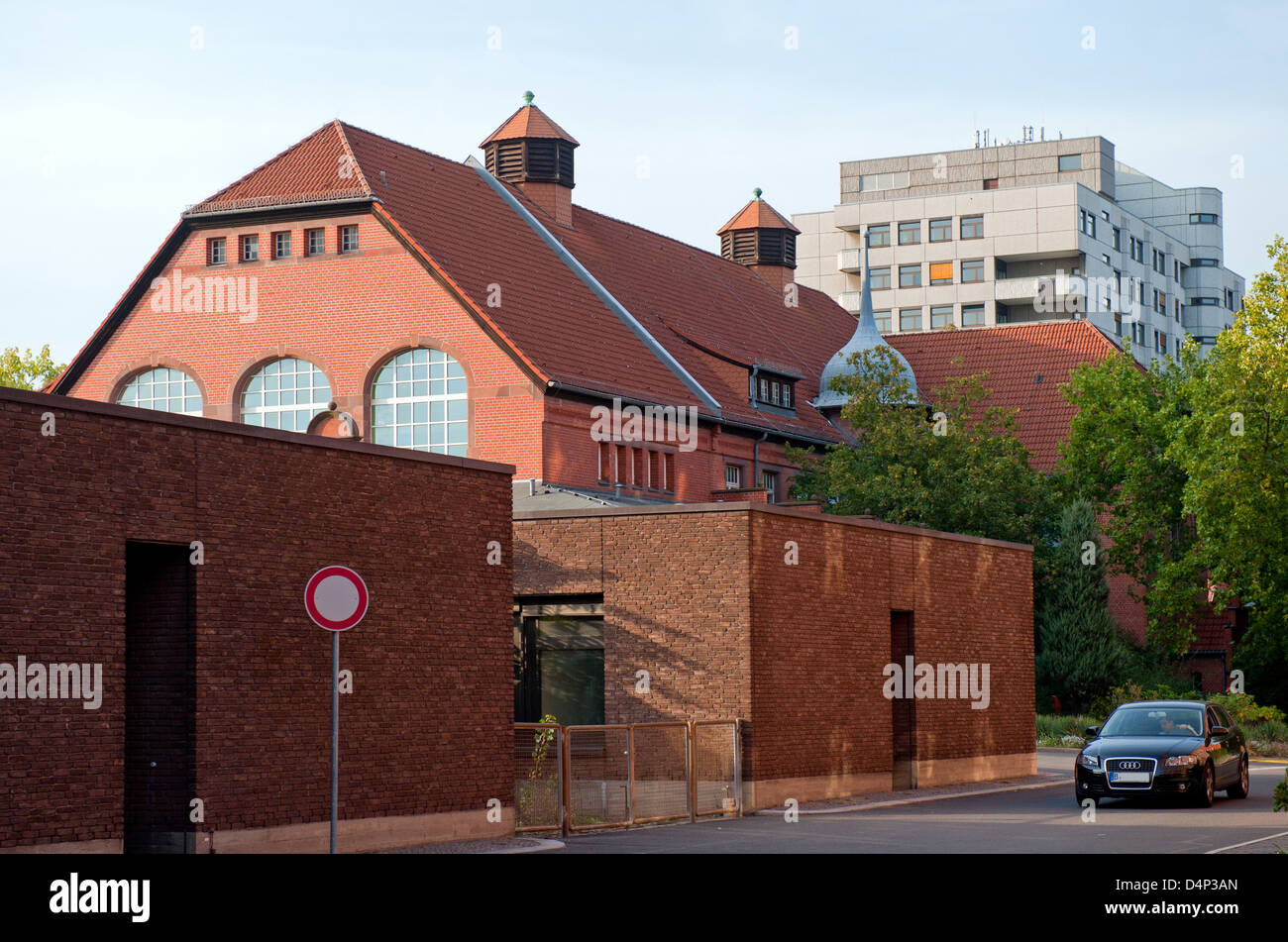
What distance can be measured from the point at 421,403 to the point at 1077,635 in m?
19.6

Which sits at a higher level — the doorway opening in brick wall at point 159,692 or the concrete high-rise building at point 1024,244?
the concrete high-rise building at point 1024,244

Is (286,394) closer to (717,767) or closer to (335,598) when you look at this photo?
(717,767)

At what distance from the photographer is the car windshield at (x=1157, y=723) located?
27047 millimetres

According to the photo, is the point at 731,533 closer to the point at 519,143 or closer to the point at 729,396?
the point at 729,396

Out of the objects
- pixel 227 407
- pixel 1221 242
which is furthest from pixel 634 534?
pixel 1221 242

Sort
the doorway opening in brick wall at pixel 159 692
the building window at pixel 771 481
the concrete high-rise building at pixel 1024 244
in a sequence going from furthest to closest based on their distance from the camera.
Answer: the concrete high-rise building at pixel 1024 244
the building window at pixel 771 481
the doorway opening in brick wall at pixel 159 692

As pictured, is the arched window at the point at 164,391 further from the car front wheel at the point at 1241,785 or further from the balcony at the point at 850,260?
the balcony at the point at 850,260

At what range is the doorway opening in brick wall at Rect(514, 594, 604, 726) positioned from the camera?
27.3 metres

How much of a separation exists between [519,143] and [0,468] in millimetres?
41177

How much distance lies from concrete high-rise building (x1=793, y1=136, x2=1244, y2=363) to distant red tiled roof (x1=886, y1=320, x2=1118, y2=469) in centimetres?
3810

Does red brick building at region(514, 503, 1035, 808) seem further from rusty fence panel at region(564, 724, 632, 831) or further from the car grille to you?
the car grille

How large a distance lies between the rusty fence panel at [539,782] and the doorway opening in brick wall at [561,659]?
4727 millimetres

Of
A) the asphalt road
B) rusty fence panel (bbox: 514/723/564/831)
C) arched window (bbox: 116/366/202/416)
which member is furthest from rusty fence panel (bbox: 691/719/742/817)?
arched window (bbox: 116/366/202/416)

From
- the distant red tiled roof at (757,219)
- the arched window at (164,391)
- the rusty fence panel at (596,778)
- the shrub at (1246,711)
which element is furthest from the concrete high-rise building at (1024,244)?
the rusty fence panel at (596,778)
